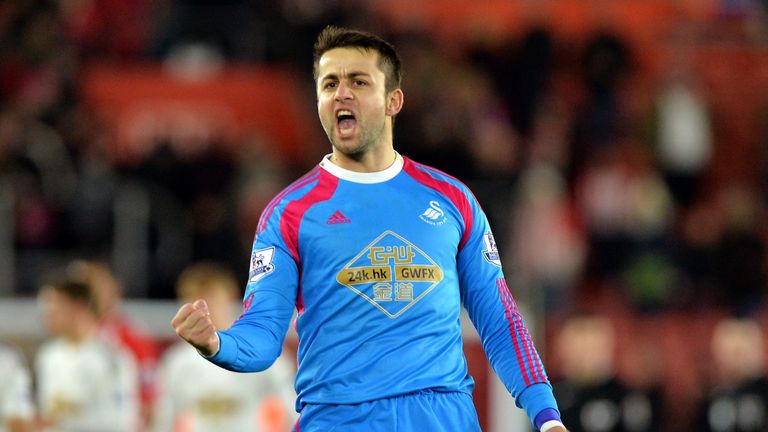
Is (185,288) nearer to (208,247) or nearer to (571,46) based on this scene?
(208,247)

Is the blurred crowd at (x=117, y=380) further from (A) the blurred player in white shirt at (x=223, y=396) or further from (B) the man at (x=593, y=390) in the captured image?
(B) the man at (x=593, y=390)

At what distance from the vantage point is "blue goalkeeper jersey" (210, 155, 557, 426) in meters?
4.26

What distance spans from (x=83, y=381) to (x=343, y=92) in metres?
5.43

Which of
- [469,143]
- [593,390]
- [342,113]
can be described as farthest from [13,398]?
[469,143]

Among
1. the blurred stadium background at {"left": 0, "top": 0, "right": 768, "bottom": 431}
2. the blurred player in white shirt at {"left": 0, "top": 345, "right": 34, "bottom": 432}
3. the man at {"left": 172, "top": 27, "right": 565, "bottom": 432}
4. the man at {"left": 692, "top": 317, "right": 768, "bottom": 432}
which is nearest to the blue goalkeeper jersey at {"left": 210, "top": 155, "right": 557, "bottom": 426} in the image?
the man at {"left": 172, "top": 27, "right": 565, "bottom": 432}

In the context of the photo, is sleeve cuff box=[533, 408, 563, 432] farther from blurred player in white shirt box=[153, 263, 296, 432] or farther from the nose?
blurred player in white shirt box=[153, 263, 296, 432]

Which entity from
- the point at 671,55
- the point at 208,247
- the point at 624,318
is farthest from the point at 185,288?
the point at 671,55

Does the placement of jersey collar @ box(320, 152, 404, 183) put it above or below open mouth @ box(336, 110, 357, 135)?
below

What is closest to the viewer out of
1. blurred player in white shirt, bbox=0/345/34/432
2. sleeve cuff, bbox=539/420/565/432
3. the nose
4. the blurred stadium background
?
sleeve cuff, bbox=539/420/565/432

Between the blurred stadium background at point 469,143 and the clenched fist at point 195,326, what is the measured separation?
7.02 meters

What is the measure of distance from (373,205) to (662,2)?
13239 millimetres

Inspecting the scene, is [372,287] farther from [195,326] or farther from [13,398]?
[13,398]

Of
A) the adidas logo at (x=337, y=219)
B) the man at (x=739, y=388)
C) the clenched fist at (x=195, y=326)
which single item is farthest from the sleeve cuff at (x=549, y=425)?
the man at (x=739, y=388)

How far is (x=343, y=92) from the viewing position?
14.3 ft
